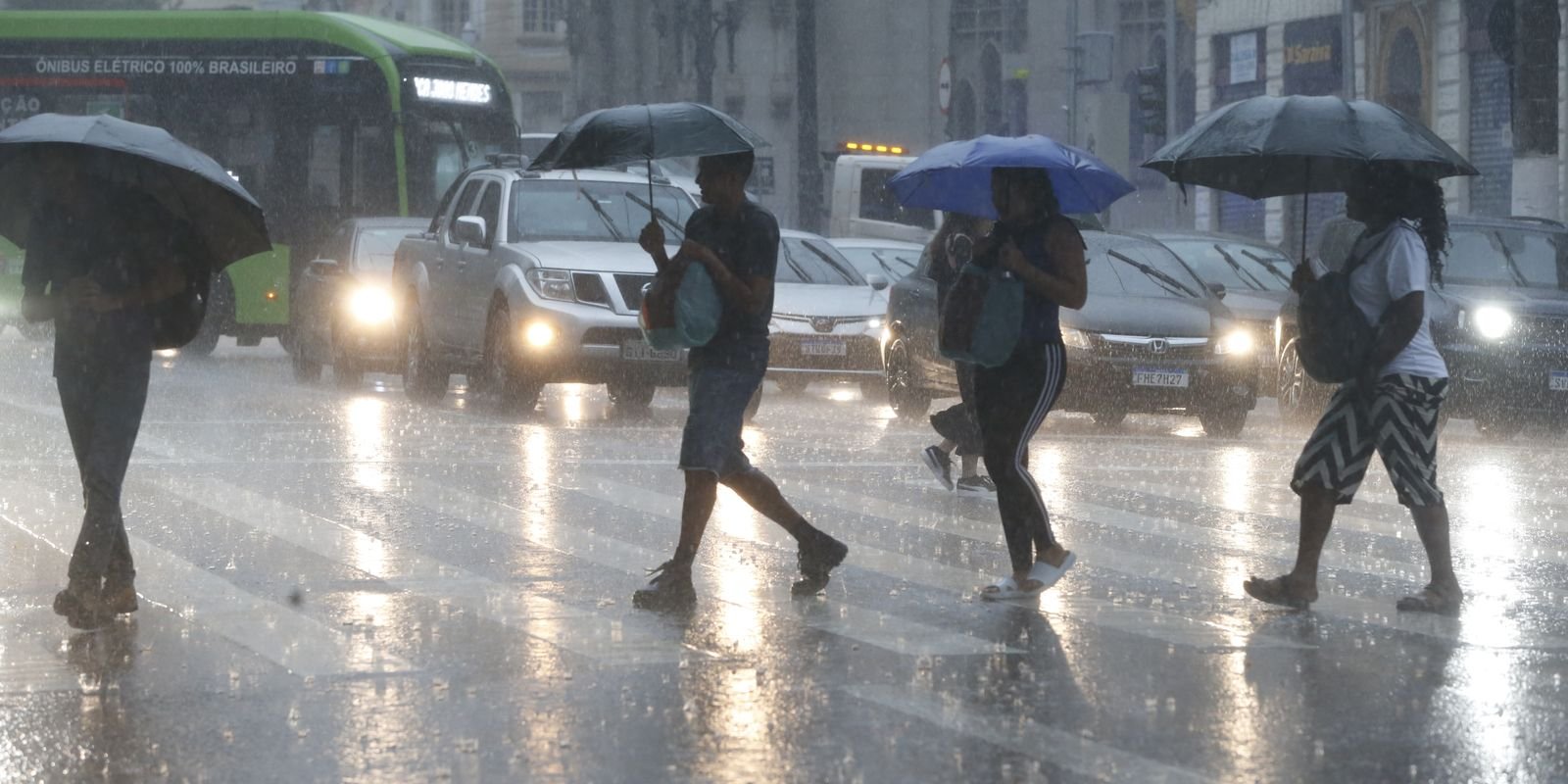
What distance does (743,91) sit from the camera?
6838 cm

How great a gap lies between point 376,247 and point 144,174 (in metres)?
15.4

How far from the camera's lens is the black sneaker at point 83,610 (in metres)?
8.38

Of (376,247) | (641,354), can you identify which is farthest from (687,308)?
(376,247)

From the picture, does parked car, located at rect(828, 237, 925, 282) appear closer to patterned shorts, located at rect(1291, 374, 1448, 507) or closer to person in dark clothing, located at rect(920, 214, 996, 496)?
person in dark clothing, located at rect(920, 214, 996, 496)

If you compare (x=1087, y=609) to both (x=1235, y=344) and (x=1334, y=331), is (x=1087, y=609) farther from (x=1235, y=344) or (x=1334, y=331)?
(x=1235, y=344)

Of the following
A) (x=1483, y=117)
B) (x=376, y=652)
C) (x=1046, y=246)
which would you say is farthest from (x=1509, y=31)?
(x=376, y=652)

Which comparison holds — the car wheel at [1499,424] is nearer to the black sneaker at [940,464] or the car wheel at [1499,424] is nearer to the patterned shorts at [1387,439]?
the black sneaker at [940,464]

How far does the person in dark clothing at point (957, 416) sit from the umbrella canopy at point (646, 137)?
11.2ft

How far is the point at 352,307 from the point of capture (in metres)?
22.9

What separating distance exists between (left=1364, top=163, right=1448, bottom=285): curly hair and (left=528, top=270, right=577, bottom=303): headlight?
1060 cm

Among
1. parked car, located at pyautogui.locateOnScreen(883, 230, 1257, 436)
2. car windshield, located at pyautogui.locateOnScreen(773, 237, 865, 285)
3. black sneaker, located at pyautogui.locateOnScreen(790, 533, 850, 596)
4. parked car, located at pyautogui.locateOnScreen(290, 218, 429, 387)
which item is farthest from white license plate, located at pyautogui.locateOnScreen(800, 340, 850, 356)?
black sneaker, located at pyautogui.locateOnScreen(790, 533, 850, 596)

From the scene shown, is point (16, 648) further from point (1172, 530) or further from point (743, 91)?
point (743, 91)

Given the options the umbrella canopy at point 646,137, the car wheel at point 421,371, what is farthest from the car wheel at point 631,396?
the umbrella canopy at point 646,137

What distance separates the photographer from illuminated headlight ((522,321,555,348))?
61.8 ft
